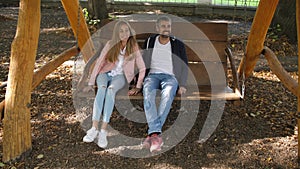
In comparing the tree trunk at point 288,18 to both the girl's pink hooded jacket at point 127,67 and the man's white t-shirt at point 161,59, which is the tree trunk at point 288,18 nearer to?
the man's white t-shirt at point 161,59

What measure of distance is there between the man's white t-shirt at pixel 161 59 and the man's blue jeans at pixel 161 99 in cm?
9

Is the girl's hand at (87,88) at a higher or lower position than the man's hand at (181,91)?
higher

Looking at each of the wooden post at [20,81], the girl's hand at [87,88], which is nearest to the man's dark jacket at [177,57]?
the girl's hand at [87,88]

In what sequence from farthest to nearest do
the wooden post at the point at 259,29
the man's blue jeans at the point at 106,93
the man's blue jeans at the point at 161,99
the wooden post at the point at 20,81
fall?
the wooden post at the point at 259,29
the man's blue jeans at the point at 106,93
the man's blue jeans at the point at 161,99
the wooden post at the point at 20,81

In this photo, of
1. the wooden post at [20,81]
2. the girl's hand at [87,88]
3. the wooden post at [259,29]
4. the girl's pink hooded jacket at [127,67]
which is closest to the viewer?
the wooden post at [20,81]

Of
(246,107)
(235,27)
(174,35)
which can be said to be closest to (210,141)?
(246,107)

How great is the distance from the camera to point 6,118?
126 inches

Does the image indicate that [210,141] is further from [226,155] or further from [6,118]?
[6,118]

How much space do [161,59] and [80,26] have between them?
113 cm

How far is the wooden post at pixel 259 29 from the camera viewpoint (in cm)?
403

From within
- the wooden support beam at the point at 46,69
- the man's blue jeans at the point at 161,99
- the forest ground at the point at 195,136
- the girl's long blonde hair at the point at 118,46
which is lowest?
the forest ground at the point at 195,136

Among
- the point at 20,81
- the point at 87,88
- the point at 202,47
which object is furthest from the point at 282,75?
the point at 20,81

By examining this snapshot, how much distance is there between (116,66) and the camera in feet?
12.8

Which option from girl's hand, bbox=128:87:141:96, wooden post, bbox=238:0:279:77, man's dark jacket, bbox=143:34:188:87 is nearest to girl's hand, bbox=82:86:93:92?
girl's hand, bbox=128:87:141:96
